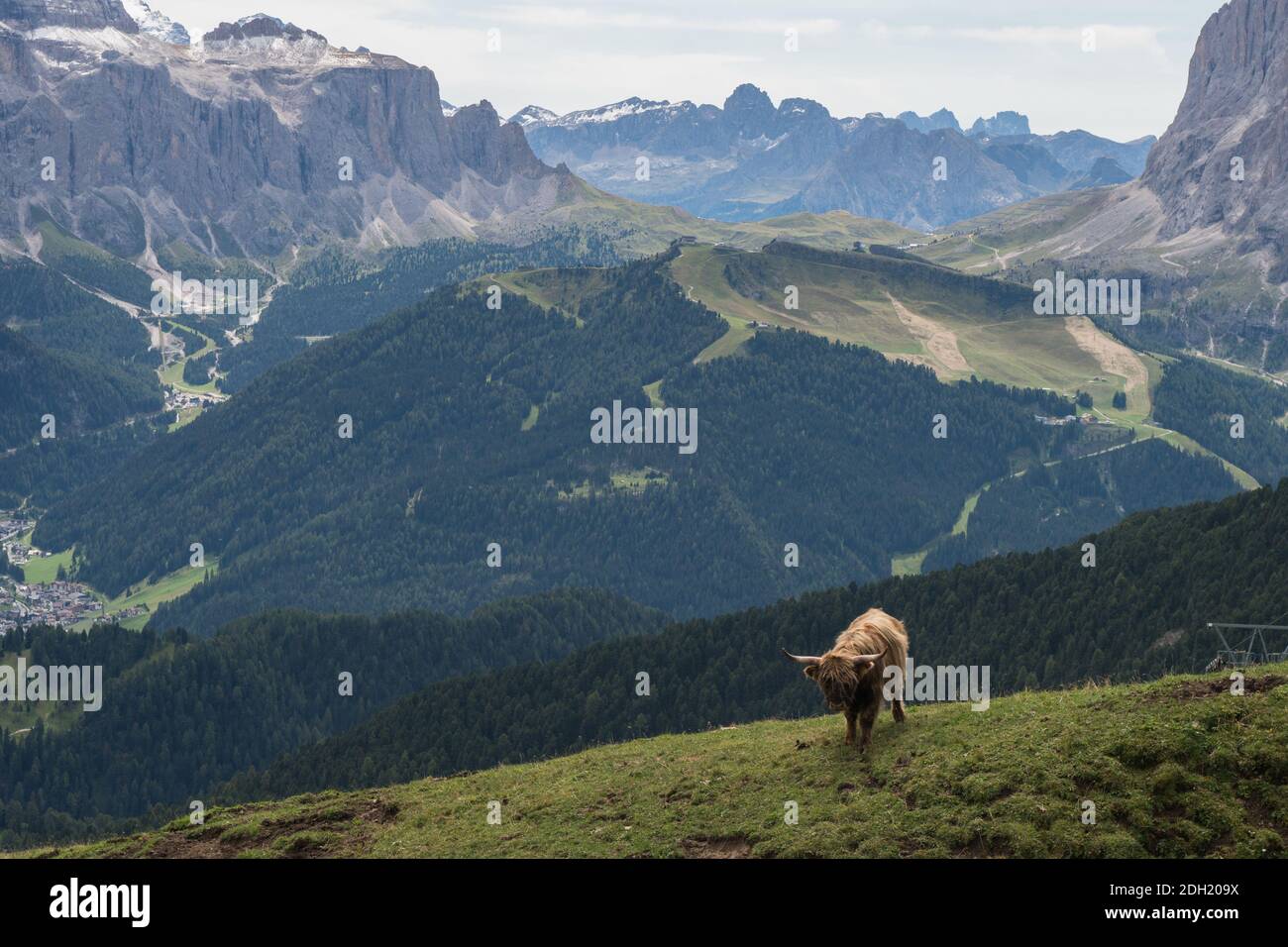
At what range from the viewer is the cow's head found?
40750 millimetres

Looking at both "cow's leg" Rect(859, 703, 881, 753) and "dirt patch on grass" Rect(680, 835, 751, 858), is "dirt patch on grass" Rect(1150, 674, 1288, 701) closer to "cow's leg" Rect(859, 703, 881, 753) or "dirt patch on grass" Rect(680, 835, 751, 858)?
"cow's leg" Rect(859, 703, 881, 753)

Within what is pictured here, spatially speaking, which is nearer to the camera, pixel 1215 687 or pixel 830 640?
pixel 1215 687

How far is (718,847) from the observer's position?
128 feet

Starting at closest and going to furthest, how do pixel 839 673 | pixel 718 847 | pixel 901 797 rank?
pixel 901 797 → pixel 718 847 → pixel 839 673

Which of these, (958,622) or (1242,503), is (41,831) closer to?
(958,622)

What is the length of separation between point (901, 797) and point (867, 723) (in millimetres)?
4771

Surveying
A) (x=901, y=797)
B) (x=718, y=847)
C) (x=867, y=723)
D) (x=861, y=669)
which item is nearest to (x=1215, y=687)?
(x=867, y=723)

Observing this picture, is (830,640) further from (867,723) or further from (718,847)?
(718,847)

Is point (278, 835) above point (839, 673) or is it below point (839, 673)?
below

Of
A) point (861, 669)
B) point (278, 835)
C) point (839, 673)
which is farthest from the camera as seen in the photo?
point (278, 835)

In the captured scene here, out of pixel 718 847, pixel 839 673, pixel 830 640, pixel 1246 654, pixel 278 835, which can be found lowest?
pixel 830 640

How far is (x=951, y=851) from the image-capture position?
114 feet

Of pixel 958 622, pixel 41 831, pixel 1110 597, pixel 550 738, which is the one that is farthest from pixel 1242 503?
pixel 41 831
